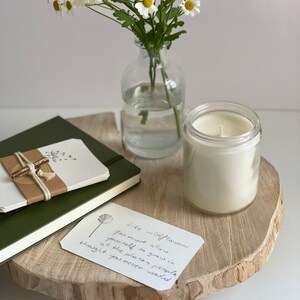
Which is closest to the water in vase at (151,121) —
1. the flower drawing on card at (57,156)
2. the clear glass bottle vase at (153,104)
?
the clear glass bottle vase at (153,104)

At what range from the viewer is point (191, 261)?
25.6 inches

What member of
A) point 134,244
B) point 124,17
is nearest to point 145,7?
point 124,17

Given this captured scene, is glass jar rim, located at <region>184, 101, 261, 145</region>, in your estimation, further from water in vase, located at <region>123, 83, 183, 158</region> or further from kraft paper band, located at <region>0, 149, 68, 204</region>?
kraft paper band, located at <region>0, 149, 68, 204</region>

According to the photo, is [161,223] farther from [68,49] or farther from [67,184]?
[68,49]

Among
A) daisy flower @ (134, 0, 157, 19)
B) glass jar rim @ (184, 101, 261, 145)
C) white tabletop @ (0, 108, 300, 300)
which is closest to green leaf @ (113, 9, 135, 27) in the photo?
daisy flower @ (134, 0, 157, 19)

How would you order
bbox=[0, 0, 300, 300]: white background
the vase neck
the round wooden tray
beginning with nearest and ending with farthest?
the round wooden tray, the vase neck, bbox=[0, 0, 300, 300]: white background

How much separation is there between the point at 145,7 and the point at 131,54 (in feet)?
1.10

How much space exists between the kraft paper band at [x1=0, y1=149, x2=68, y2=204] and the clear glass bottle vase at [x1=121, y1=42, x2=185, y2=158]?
0.49 ft

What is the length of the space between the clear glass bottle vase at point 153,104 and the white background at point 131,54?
20 centimetres

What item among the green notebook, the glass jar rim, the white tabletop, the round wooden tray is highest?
the glass jar rim

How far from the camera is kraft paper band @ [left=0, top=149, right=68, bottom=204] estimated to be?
70cm

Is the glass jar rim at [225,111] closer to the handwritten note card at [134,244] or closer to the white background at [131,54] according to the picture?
the handwritten note card at [134,244]

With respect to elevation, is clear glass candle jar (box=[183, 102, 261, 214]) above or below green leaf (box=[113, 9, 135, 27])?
below

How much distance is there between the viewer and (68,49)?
101 centimetres
